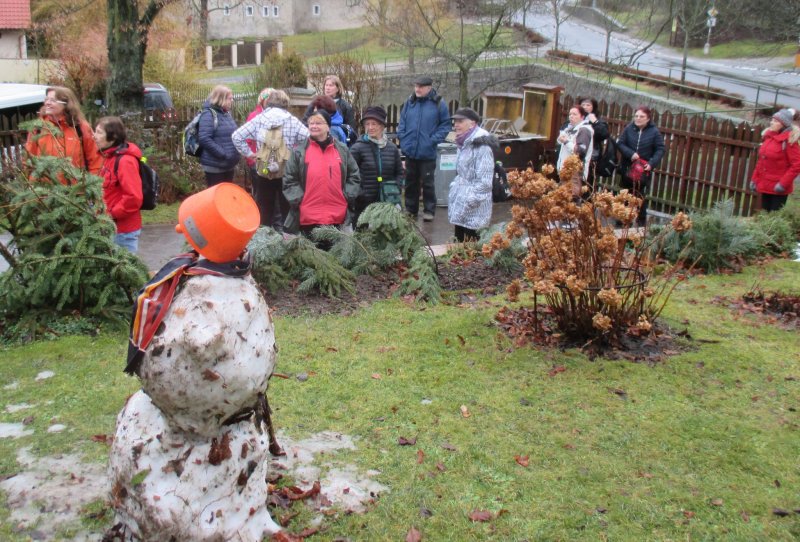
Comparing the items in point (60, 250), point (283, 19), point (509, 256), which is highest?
point (283, 19)

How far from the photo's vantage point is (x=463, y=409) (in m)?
5.10

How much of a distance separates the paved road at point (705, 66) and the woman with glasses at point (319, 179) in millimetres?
17654

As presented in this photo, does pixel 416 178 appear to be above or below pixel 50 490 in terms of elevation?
above

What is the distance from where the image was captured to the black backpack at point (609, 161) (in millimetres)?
10945

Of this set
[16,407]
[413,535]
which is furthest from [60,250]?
[413,535]

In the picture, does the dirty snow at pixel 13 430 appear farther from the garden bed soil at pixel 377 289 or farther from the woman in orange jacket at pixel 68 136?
the woman in orange jacket at pixel 68 136

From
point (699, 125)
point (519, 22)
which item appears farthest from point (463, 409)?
point (519, 22)

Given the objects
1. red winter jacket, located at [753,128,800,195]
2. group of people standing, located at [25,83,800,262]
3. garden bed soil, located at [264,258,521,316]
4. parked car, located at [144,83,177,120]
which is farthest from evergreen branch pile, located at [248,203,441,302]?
parked car, located at [144,83,177,120]

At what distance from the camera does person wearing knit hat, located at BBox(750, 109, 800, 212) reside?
9805 millimetres

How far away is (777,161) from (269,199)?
6.61 metres

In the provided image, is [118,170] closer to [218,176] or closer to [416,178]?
[218,176]

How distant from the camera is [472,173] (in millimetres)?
8250

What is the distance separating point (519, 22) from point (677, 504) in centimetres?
2094

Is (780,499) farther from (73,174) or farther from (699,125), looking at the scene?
(699,125)
